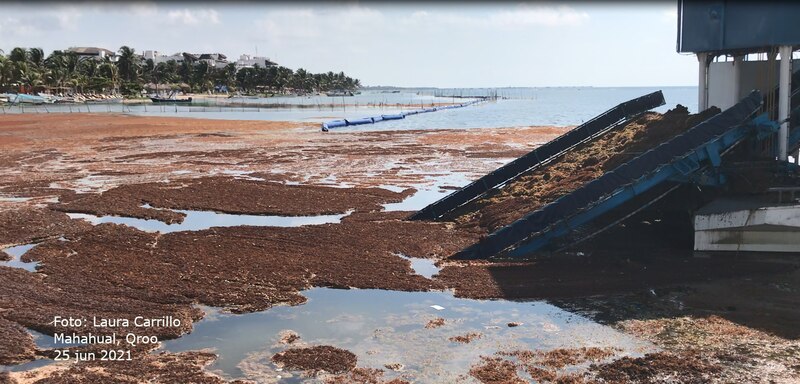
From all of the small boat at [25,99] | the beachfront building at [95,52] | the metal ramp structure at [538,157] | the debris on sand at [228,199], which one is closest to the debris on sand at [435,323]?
the metal ramp structure at [538,157]

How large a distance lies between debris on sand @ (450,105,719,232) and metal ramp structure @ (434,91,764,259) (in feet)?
6.03

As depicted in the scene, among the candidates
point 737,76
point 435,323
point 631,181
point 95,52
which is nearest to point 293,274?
point 435,323

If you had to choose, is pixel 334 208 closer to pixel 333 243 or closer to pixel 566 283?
pixel 333 243

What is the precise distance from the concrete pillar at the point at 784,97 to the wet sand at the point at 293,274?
301 centimetres

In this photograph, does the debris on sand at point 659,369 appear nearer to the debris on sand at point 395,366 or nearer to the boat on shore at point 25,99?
the debris on sand at point 395,366

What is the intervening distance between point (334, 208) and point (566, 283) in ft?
26.7

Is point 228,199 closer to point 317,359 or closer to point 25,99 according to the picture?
point 317,359

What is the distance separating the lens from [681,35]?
50.9 feet

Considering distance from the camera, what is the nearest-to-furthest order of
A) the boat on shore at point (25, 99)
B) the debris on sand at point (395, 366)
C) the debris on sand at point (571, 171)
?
the debris on sand at point (395, 366) → the debris on sand at point (571, 171) → the boat on shore at point (25, 99)

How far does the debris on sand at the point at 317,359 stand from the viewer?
7.89 metres

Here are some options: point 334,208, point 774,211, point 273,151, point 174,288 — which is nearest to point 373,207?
point 334,208

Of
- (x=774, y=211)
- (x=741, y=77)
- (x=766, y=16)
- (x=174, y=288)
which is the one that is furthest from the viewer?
(x=741, y=77)

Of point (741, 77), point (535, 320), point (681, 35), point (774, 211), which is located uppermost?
point (681, 35)

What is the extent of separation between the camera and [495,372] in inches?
305
